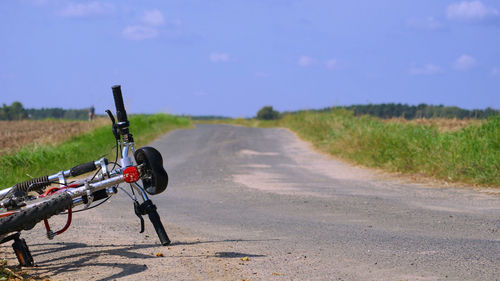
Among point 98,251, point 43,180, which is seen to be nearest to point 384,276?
point 98,251

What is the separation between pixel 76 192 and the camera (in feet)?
16.2

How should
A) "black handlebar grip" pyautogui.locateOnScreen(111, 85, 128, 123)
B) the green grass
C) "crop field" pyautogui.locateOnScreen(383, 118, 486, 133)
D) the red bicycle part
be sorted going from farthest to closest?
"crop field" pyautogui.locateOnScreen(383, 118, 486, 133) < the green grass < "black handlebar grip" pyautogui.locateOnScreen(111, 85, 128, 123) < the red bicycle part

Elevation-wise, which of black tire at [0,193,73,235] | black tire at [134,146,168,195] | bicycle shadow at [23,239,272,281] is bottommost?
bicycle shadow at [23,239,272,281]

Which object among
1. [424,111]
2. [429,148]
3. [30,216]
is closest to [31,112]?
[424,111]

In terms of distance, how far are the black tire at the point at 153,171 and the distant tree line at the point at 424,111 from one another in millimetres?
12083

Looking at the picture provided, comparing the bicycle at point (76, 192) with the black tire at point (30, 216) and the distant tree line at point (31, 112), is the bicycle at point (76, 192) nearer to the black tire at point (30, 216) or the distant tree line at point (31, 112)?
the black tire at point (30, 216)

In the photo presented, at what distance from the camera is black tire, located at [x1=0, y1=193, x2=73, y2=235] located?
14.5 ft

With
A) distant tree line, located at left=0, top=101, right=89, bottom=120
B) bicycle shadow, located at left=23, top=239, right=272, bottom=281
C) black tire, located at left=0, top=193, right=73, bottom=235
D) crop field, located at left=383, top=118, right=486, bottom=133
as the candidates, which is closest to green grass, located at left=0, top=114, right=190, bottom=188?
bicycle shadow, located at left=23, top=239, right=272, bottom=281

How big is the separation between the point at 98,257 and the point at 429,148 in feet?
36.1

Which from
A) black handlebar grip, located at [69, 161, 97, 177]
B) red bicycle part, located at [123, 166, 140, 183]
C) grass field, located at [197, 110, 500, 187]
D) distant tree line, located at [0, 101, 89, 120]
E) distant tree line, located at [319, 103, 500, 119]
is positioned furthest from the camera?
distant tree line, located at [0, 101, 89, 120]

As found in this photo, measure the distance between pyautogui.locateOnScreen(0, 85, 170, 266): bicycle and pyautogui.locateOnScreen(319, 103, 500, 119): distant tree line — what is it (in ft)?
39.6

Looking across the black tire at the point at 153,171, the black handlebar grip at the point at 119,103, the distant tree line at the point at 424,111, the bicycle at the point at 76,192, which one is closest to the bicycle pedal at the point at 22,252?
the bicycle at the point at 76,192

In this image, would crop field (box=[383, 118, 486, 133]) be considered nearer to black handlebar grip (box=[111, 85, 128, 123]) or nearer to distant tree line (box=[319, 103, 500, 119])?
distant tree line (box=[319, 103, 500, 119])

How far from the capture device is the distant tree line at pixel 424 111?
60.9ft
